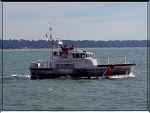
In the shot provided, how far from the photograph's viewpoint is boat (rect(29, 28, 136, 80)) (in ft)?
50.7

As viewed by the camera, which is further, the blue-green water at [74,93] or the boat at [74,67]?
the boat at [74,67]

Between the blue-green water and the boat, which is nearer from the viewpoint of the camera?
the blue-green water

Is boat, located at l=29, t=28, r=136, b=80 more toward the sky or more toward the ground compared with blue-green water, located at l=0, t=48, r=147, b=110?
more toward the sky

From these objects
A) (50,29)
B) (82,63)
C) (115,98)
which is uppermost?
(50,29)

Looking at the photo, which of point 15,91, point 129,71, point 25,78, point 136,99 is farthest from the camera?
point 25,78

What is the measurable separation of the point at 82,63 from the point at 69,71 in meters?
0.66

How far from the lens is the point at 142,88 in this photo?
1567cm

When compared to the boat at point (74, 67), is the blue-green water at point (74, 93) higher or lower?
lower

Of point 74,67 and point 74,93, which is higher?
point 74,67

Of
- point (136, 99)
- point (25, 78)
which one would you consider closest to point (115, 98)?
point (136, 99)

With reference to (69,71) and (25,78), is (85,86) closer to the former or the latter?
(69,71)

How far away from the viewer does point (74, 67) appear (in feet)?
51.8

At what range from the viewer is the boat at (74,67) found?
15.4m

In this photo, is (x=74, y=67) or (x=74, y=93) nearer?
(x=74, y=93)
